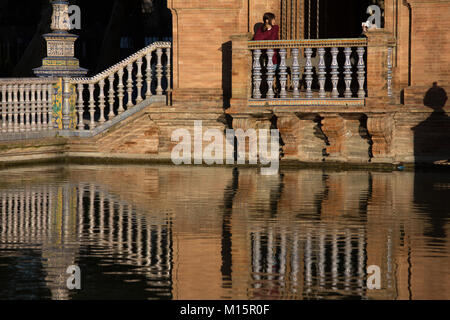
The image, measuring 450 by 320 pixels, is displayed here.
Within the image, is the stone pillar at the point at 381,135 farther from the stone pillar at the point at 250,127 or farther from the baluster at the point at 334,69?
the stone pillar at the point at 250,127

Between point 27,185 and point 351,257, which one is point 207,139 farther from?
point 351,257

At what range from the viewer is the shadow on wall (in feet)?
59.0

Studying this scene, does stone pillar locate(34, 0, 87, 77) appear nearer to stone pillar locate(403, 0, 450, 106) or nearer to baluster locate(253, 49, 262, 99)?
baluster locate(253, 49, 262, 99)

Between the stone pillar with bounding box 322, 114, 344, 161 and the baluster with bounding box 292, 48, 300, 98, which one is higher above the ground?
the baluster with bounding box 292, 48, 300, 98

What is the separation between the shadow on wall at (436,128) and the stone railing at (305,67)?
1.03m

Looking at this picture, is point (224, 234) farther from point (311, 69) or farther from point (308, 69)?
point (311, 69)

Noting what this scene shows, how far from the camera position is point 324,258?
Result: 10.6m

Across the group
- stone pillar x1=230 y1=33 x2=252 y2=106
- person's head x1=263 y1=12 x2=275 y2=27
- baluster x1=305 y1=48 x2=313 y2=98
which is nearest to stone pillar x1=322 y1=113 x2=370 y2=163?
baluster x1=305 y1=48 x2=313 y2=98

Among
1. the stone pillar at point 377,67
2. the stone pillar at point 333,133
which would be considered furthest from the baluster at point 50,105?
the stone pillar at point 377,67

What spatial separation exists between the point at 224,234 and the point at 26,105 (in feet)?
27.2

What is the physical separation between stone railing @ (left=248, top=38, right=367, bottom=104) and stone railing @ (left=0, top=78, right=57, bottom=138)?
3657 millimetres

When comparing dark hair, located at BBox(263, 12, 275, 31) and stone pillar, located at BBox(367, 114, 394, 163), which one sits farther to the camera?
dark hair, located at BBox(263, 12, 275, 31)

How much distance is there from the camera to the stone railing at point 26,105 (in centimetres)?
1911
